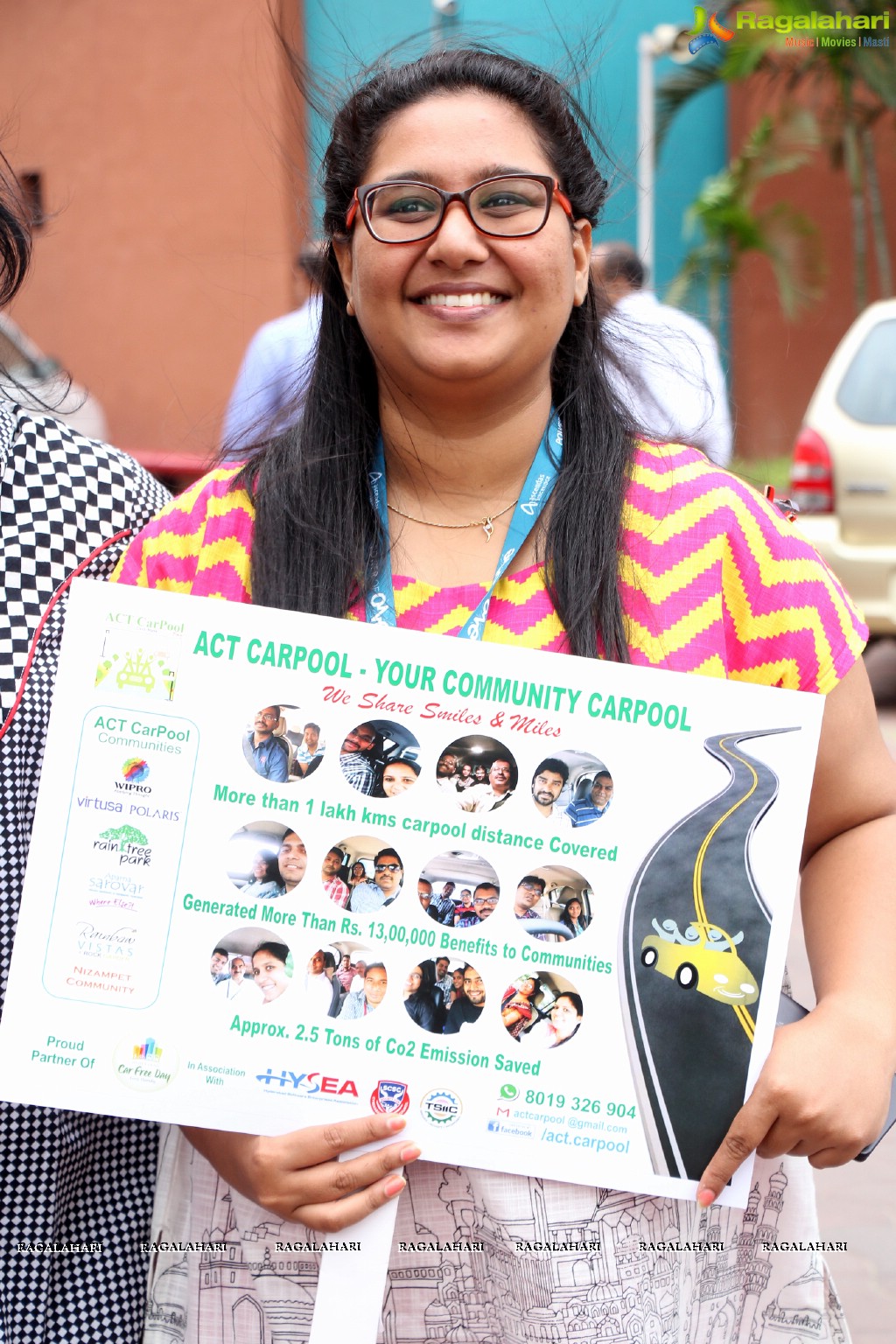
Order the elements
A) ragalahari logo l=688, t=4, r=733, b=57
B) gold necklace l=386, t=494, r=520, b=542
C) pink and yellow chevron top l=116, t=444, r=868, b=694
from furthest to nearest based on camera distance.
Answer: ragalahari logo l=688, t=4, r=733, b=57, gold necklace l=386, t=494, r=520, b=542, pink and yellow chevron top l=116, t=444, r=868, b=694

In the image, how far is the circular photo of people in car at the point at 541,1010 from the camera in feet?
4.88

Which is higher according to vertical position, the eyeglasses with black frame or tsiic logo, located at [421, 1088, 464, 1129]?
the eyeglasses with black frame

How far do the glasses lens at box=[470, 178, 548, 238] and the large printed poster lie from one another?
1.57ft

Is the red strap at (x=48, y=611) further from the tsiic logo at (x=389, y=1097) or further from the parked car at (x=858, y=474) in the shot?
the parked car at (x=858, y=474)

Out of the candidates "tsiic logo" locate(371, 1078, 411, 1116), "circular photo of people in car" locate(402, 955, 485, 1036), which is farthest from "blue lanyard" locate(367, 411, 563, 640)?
"tsiic logo" locate(371, 1078, 411, 1116)

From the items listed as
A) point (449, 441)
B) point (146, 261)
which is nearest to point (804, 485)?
point (449, 441)

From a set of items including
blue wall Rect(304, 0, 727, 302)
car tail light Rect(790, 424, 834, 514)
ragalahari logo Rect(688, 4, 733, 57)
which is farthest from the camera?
ragalahari logo Rect(688, 4, 733, 57)

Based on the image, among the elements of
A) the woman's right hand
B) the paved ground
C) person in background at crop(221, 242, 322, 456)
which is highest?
person in background at crop(221, 242, 322, 456)

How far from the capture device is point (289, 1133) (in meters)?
1.51

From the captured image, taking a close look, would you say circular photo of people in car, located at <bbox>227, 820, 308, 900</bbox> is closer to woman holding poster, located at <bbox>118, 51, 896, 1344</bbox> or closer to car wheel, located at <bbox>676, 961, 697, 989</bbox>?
woman holding poster, located at <bbox>118, 51, 896, 1344</bbox>

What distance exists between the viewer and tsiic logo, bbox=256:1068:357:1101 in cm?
151

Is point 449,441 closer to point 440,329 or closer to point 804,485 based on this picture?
point 440,329

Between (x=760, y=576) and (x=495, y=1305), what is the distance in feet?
2.76

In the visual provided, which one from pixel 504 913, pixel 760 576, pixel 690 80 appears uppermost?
pixel 690 80
